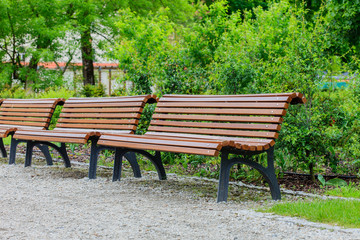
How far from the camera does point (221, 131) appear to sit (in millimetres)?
5312

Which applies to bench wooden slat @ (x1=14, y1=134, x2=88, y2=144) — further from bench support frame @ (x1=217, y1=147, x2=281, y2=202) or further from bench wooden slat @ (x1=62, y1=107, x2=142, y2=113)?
bench support frame @ (x1=217, y1=147, x2=281, y2=202)

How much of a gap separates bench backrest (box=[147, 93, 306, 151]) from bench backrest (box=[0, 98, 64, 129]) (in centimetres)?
219

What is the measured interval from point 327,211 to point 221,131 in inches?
67.1

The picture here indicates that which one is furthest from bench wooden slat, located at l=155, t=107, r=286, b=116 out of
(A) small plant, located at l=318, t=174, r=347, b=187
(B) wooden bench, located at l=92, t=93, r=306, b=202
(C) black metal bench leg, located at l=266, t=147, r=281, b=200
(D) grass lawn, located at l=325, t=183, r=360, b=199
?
(A) small plant, located at l=318, t=174, r=347, b=187

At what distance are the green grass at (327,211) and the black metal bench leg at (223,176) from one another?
553 mm

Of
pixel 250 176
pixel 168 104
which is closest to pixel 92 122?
pixel 168 104

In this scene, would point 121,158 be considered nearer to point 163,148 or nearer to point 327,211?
point 163,148

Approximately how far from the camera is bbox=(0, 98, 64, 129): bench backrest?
24.8 ft

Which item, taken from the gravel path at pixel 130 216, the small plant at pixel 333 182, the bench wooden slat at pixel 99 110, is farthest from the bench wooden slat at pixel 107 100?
the small plant at pixel 333 182

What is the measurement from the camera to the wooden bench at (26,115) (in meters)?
7.42

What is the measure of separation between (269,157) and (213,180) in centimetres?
139

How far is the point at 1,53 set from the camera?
1941cm

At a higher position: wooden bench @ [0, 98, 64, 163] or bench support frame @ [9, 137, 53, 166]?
wooden bench @ [0, 98, 64, 163]

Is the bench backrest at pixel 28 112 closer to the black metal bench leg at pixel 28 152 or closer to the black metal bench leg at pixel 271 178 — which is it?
the black metal bench leg at pixel 28 152
